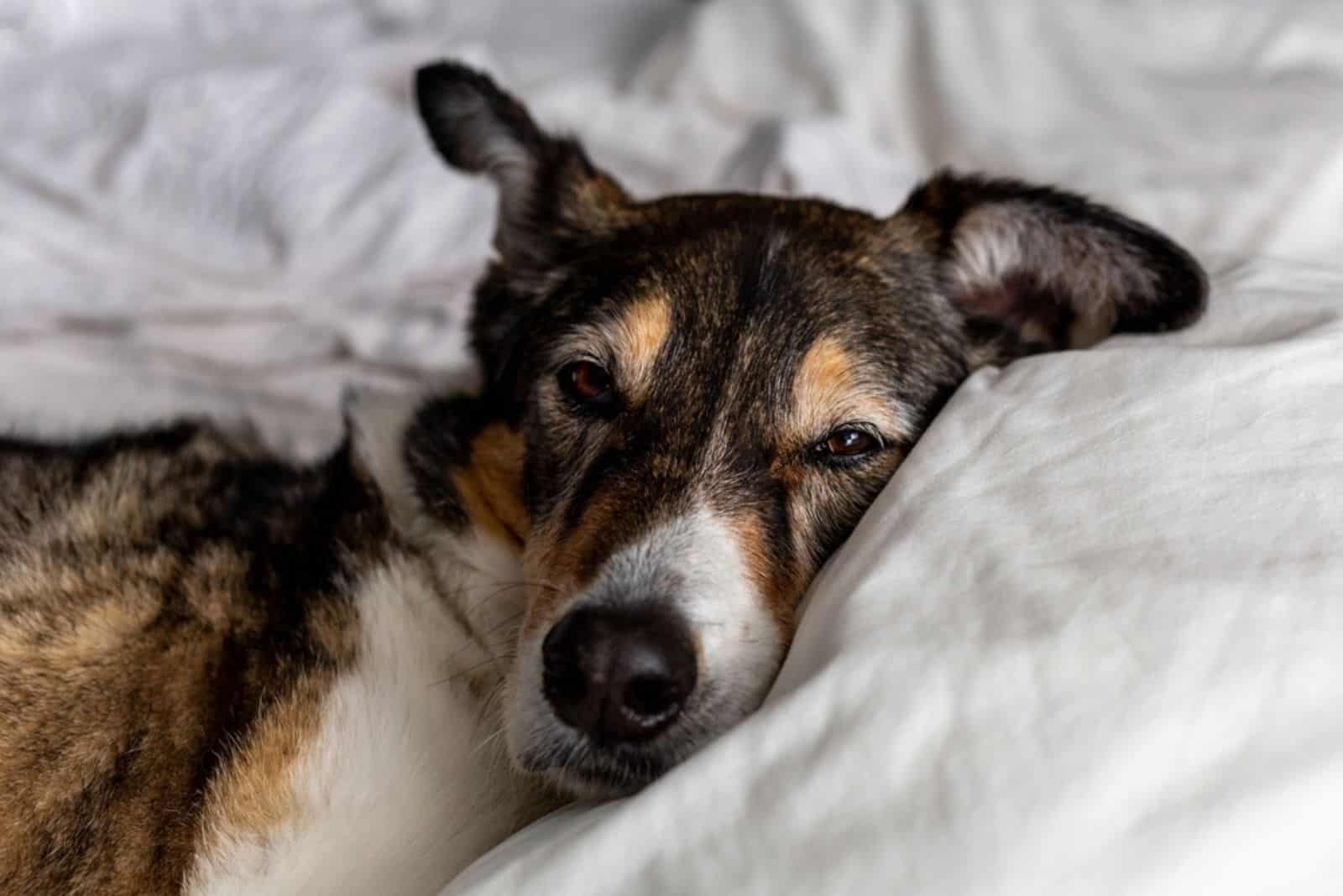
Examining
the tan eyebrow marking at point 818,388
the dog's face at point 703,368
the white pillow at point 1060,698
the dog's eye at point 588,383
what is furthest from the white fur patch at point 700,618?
the dog's eye at point 588,383

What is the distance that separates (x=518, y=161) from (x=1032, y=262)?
3.49ft

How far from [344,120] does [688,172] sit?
106 centimetres

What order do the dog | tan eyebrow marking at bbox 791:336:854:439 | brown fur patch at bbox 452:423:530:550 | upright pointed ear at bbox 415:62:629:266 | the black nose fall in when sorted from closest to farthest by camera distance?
the black nose, the dog, tan eyebrow marking at bbox 791:336:854:439, brown fur patch at bbox 452:423:530:550, upright pointed ear at bbox 415:62:629:266

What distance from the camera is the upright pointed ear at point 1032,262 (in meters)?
1.97

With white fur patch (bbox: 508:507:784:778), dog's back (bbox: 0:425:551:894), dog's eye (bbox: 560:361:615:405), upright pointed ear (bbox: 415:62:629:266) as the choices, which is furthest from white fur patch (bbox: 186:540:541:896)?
upright pointed ear (bbox: 415:62:629:266)

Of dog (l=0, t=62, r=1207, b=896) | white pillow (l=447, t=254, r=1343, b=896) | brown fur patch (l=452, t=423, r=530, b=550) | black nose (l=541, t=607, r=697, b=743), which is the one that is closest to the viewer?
white pillow (l=447, t=254, r=1343, b=896)

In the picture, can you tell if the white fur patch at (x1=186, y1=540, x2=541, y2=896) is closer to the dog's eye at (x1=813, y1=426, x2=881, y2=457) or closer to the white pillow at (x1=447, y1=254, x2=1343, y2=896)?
the white pillow at (x1=447, y1=254, x2=1343, y2=896)

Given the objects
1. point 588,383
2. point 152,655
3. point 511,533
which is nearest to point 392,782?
point 152,655

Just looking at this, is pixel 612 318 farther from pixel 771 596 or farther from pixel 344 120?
pixel 344 120

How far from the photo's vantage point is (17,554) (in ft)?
6.24

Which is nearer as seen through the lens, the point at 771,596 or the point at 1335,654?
the point at 1335,654

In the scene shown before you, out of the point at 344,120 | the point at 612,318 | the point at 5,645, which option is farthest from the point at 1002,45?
the point at 5,645

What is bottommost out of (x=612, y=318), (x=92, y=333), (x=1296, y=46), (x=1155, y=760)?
(x=92, y=333)

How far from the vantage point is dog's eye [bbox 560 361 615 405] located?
1941 millimetres
